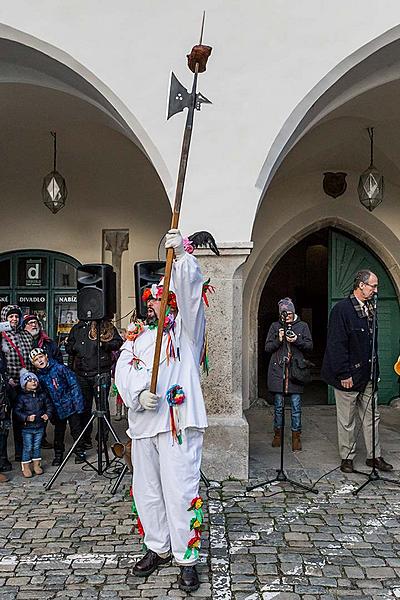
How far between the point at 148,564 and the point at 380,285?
654cm

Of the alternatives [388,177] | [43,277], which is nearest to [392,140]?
[388,177]

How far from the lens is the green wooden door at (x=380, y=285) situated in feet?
29.4

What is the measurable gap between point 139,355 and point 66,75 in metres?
3.33

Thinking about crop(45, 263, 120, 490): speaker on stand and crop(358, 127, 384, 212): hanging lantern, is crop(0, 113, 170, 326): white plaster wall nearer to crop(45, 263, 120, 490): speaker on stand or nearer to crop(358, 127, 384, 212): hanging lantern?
crop(358, 127, 384, 212): hanging lantern

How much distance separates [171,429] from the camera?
339 cm

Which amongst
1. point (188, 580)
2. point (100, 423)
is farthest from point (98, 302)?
point (188, 580)

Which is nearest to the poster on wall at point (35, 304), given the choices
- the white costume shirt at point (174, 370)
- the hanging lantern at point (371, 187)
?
the hanging lantern at point (371, 187)

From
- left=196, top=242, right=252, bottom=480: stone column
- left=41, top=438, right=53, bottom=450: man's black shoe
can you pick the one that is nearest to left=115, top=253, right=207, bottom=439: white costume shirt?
left=196, top=242, right=252, bottom=480: stone column

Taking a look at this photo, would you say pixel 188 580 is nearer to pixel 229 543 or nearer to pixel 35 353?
pixel 229 543

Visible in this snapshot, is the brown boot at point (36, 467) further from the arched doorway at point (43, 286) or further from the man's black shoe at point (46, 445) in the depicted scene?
the arched doorway at point (43, 286)

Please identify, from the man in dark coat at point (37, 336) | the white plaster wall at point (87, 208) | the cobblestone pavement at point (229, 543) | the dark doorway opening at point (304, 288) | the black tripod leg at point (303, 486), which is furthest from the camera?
the dark doorway opening at point (304, 288)

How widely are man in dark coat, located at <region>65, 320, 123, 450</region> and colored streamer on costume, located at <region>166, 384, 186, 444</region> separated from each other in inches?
108

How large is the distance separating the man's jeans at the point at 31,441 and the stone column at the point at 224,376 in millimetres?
1490

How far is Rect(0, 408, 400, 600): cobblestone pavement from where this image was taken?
3.40 meters
